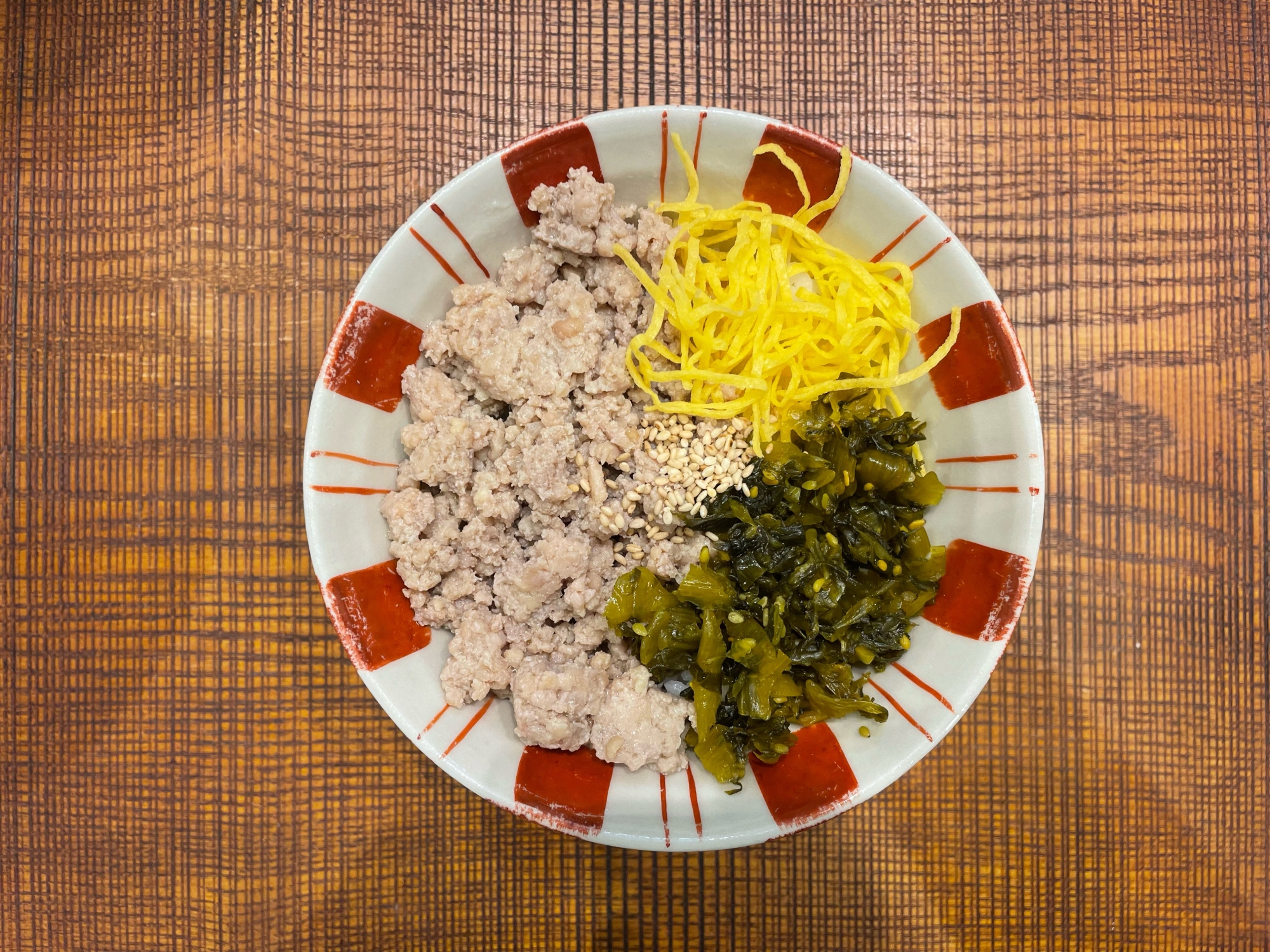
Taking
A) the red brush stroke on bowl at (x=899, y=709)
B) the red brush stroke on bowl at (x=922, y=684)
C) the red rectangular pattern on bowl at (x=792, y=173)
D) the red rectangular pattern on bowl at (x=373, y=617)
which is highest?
the red rectangular pattern on bowl at (x=792, y=173)

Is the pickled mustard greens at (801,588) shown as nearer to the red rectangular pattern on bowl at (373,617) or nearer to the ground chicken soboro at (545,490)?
the ground chicken soboro at (545,490)

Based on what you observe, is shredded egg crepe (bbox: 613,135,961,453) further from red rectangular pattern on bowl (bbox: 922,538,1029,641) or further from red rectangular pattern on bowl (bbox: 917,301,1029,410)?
red rectangular pattern on bowl (bbox: 922,538,1029,641)

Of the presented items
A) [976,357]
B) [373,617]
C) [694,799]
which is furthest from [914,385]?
[373,617]

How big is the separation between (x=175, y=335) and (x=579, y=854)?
2.04 meters

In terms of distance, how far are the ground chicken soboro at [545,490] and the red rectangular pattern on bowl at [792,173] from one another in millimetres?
269

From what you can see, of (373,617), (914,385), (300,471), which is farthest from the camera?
(300,471)

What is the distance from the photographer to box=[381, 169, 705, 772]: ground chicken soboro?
73.2 inches

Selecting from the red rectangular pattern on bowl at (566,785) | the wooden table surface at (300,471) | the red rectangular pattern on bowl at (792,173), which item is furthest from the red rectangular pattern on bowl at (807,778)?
the red rectangular pattern on bowl at (792,173)

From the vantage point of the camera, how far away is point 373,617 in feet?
6.07

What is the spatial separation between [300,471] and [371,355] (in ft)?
2.12

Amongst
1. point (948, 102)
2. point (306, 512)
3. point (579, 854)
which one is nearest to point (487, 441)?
point (306, 512)

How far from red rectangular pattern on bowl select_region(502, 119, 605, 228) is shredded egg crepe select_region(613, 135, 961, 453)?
216 millimetres

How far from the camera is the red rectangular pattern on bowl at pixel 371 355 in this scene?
179 cm

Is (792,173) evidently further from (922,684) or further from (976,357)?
(922,684)
